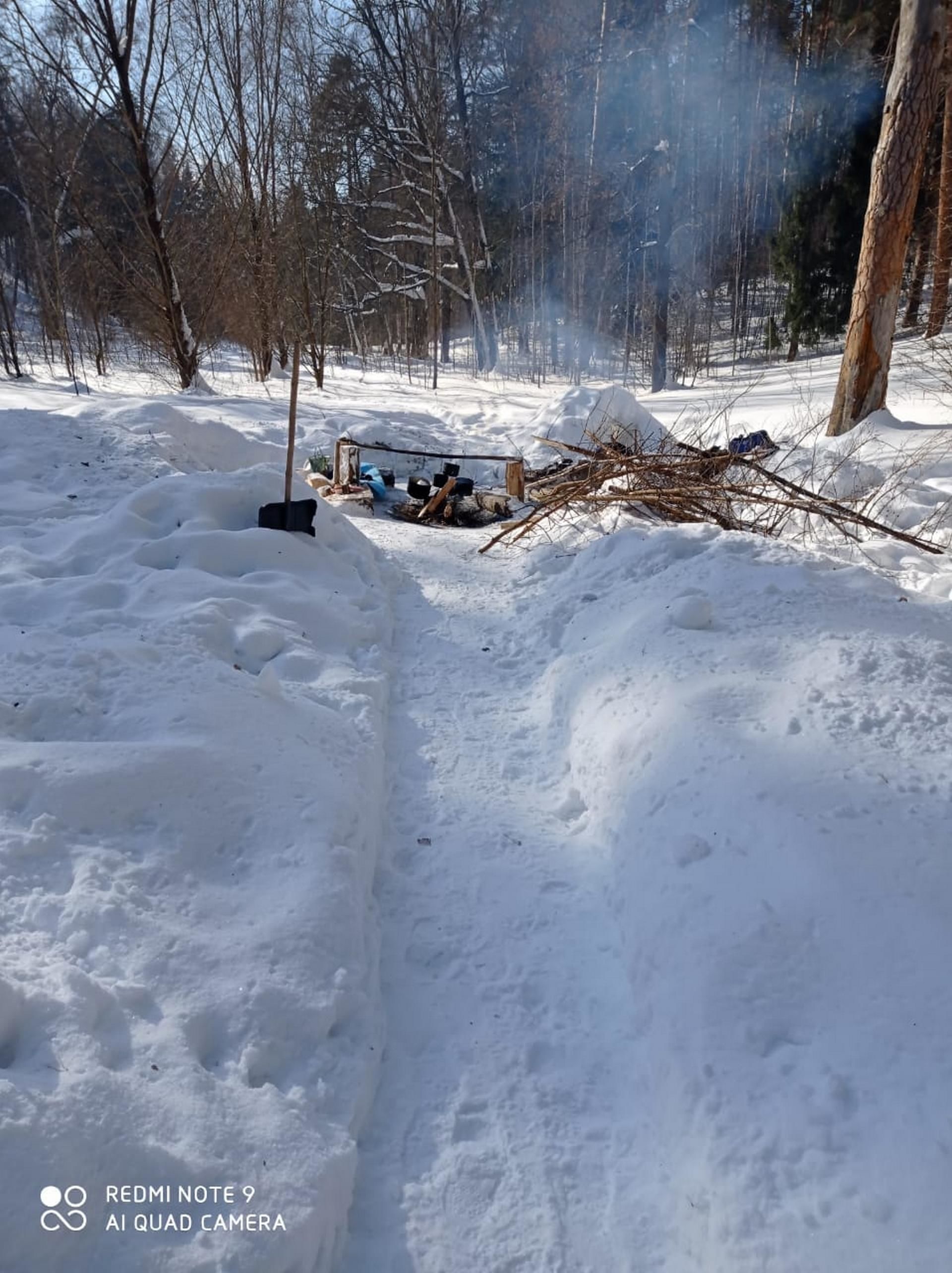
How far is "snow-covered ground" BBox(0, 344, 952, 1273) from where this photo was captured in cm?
148

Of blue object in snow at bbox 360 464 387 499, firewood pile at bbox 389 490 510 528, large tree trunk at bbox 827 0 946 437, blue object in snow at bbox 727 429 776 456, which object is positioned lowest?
firewood pile at bbox 389 490 510 528

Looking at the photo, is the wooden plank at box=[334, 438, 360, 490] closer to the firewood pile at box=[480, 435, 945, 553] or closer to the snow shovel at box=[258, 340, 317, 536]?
the firewood pile at box=[480, 435, 945, 553]

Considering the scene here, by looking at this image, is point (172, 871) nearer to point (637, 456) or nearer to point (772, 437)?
point (637, 456)

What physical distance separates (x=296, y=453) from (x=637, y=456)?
447 centimetres

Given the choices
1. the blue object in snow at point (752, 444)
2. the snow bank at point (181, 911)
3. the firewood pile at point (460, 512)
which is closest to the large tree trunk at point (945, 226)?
the blue object in snow at point (752, 444)

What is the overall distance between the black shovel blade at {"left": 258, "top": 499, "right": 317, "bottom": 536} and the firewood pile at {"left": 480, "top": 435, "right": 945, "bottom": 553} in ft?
5.43

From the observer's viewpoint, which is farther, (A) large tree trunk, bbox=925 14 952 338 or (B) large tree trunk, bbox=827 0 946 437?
(A) large tree trunk, bbox=925 14 952 338

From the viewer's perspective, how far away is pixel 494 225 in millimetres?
23141

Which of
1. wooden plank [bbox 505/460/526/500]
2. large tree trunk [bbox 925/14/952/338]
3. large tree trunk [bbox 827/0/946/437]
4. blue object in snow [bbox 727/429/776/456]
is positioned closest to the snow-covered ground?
blue object in snow [bbox 727/429/776/456]

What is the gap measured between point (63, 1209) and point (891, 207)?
910 cm

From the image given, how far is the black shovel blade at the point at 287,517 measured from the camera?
457 cm

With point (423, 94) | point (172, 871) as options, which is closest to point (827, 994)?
point (172, 871)

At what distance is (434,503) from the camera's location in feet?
23.2

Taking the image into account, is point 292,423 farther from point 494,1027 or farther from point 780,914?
point 780,914
